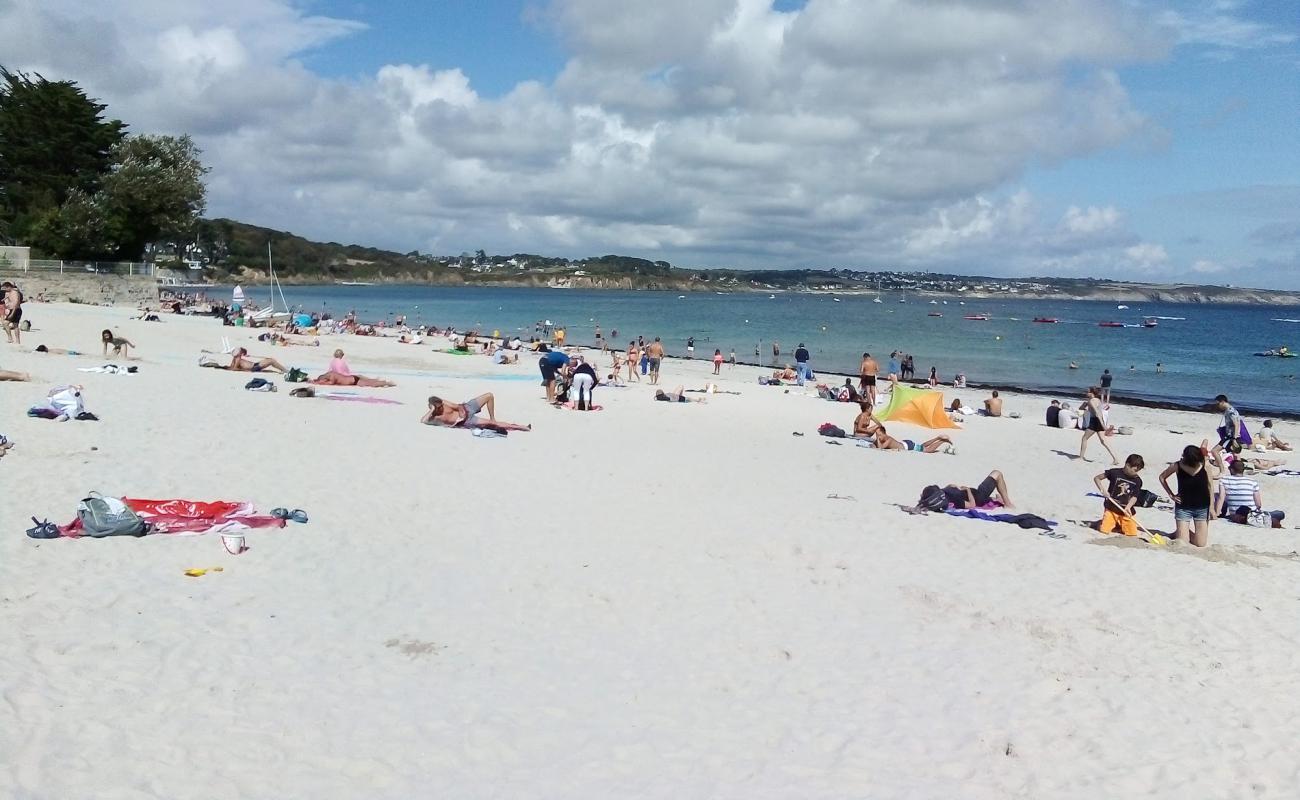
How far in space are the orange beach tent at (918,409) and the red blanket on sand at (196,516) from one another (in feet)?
47.1

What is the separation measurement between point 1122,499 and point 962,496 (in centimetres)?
169

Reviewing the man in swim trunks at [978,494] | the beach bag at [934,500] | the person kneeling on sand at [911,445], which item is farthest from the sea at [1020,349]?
the beach bag at [934,500]

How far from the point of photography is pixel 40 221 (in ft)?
146

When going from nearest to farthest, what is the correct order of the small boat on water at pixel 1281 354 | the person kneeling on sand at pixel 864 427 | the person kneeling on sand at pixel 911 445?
the person kneeling on sand at pixel 911 445
the person kneeling on sand at pixel 864 427
the small boat on water at pixel 1281 354

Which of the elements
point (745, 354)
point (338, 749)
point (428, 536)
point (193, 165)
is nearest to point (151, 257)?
point (193, 165)

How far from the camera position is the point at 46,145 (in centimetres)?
4775

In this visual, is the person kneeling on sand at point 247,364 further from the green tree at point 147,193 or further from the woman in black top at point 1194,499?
the green tree at point 147,193

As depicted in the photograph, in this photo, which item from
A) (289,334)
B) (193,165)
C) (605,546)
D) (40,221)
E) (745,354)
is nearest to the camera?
(605,546)

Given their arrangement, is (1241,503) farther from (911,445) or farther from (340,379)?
(340,379)

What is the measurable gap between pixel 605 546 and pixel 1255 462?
13.8 metres

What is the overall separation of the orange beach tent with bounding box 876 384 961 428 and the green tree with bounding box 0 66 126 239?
4223 centimetres

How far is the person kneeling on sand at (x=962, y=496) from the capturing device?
1113 cm

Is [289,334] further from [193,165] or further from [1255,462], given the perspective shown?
[1255,462]

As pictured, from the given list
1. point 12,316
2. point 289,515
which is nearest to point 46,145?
point 12,316
